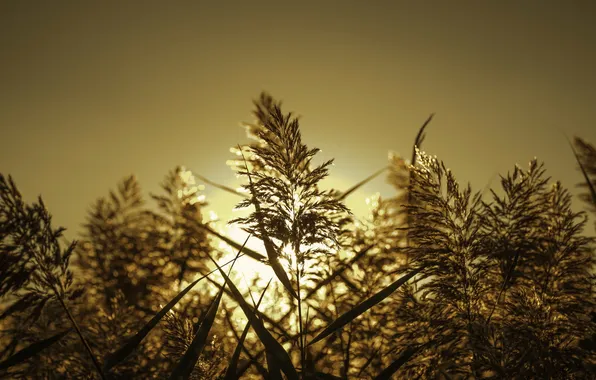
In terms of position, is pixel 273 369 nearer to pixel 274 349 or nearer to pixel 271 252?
pixel 274 349

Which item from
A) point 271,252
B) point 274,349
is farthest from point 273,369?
point 271,252

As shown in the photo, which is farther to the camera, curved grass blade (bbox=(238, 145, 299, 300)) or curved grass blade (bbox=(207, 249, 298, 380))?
curved grass blade (bbox=(238, 145, 299, 300))

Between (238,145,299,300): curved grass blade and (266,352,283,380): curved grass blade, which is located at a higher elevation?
(238,145,299,300): curved grass blade

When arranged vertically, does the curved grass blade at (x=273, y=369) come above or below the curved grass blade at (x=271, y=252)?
below

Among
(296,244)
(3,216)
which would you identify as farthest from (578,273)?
(3,216)

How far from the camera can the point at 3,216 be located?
272cm

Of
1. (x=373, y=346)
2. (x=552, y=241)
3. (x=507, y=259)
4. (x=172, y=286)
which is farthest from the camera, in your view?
(x=172, y=286)

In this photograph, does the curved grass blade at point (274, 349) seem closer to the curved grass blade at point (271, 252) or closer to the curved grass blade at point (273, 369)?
the curved grass blade at point (273, 369)

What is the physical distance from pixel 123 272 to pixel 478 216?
621cm

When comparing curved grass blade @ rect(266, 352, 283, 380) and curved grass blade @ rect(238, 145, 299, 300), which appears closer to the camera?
curved grass blade @ rect(266, 352, 283, 380)

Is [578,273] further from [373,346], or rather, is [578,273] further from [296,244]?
[296,244]

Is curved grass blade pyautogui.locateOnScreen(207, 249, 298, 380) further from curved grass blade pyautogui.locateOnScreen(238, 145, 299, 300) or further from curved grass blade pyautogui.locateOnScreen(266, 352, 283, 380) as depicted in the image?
curved grass blade pyautogui.locateOnScreen(238, 145, 299, 300)

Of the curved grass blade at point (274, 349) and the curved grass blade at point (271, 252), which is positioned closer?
the curved grass blade at point (274, 349)

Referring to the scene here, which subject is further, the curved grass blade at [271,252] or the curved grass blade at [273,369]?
the curved grass blade at [271,252]
